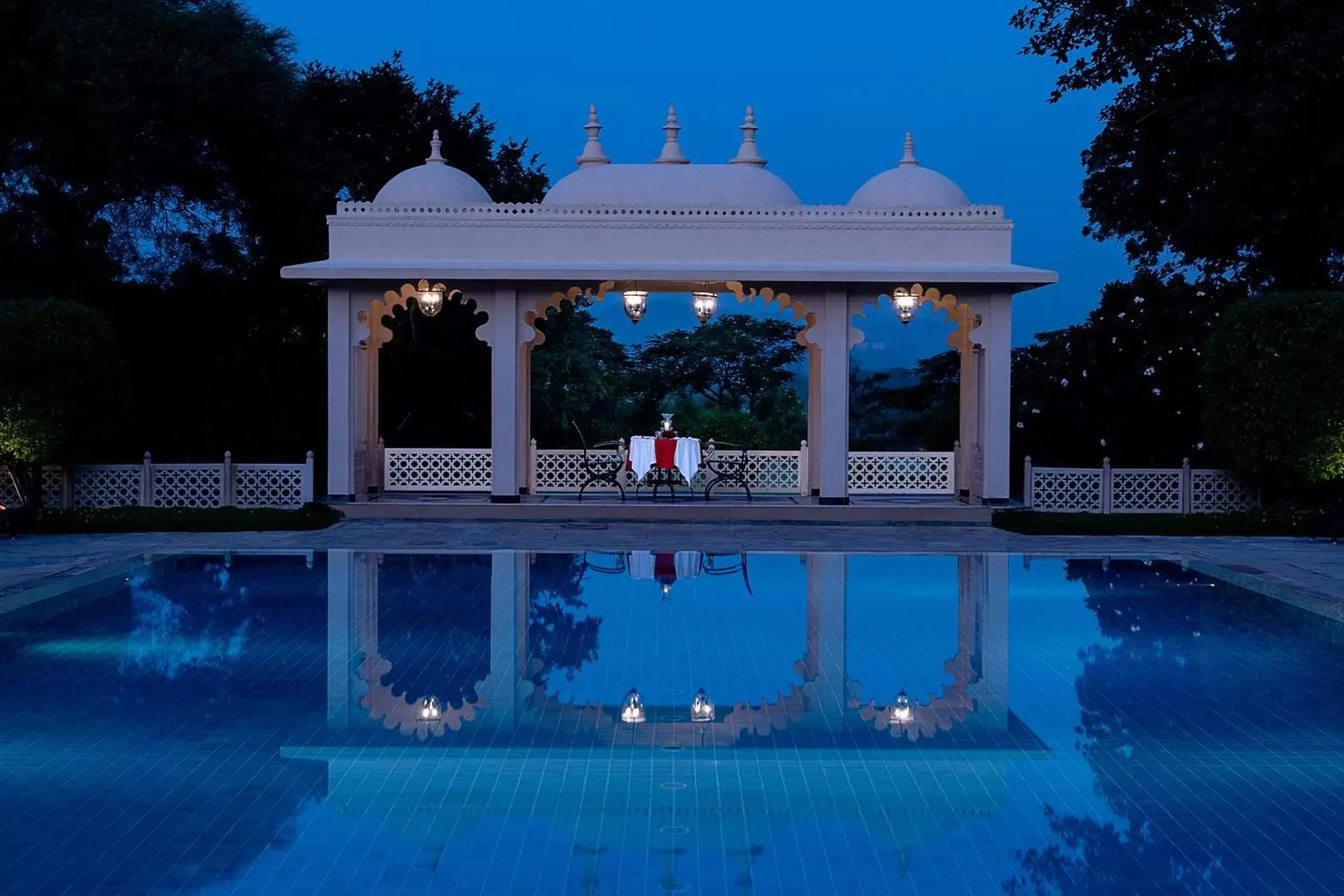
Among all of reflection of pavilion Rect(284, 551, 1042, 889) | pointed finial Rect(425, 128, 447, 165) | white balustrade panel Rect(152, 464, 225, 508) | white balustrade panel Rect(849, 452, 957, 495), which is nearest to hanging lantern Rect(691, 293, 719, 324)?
white balustrade panel Rect(849, 452, 957, 495)

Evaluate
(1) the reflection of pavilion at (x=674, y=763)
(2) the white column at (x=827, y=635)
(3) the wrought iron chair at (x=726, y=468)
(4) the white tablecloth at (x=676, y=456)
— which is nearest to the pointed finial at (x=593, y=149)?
(4) the white tablecloth at (x=676, y=456)

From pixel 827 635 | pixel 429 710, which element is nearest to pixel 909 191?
pixel 827 635

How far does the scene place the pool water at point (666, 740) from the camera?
5.71 metres

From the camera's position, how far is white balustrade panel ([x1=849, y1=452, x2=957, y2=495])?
2033 centimetres

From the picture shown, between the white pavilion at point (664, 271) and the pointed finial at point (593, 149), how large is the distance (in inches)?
91.0

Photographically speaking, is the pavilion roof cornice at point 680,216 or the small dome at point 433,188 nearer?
the pavilion roof cornice at point 680,216

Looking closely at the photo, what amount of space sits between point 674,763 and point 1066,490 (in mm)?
12614

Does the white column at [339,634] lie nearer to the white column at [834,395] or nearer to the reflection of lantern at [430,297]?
the reflection of lantern at [430,297]

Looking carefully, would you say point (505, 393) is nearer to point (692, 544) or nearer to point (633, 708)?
point (692, 544)

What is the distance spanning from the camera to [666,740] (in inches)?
300

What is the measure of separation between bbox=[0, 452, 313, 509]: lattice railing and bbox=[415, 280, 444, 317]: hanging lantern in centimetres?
229

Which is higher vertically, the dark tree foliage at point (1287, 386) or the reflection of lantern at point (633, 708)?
the dark tree foliage at point (1287, 386)

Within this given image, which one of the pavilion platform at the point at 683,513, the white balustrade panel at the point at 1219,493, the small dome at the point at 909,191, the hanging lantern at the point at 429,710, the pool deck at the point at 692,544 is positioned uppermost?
the small dome at the point at 909,191

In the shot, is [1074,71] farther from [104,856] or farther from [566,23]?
[566,23]
